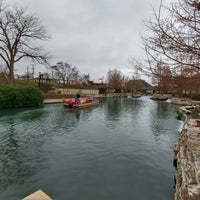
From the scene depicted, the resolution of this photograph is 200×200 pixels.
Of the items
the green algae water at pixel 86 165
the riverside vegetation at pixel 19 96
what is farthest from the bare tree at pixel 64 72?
the green algae water at pixel 86 165

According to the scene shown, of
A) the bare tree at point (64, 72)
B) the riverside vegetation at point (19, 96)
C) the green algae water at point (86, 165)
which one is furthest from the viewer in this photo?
the bare tree at point (64, 72)

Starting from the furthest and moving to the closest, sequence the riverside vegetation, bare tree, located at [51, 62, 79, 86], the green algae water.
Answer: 1. bare tree, located at [51, 62, 79, 86]
2. the riverside vegetation
3. the green algae water

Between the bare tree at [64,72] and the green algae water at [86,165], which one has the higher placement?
the bare tree at [64,72]

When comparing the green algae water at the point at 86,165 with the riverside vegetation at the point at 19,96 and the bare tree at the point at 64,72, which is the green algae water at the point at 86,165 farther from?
the bare tree at the point at 64,72

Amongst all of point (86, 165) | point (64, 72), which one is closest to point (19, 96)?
point (86, 165)

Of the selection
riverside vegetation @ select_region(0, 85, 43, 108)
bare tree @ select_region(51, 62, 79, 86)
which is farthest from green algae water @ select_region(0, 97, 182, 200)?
→ bare tree @ select_region(51, 62, 79, 86)

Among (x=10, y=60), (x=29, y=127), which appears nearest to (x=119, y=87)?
(x=10, y=60)

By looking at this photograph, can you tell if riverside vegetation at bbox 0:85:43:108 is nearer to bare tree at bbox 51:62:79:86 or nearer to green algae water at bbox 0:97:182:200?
green algae water at bbox 0:97:182:200

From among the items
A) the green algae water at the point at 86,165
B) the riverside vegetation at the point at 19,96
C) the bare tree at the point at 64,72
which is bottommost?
the green algae water at the point at 86,165

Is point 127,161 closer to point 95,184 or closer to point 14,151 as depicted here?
point 95,184

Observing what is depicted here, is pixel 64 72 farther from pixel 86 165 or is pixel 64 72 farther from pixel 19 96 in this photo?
pixel 86 165

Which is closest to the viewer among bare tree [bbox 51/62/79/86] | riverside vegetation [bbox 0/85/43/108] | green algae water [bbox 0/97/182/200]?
green algae water [bbox 0/97/182/200]

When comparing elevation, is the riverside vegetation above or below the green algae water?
above

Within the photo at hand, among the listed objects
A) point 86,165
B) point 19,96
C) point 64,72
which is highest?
point 64,72
